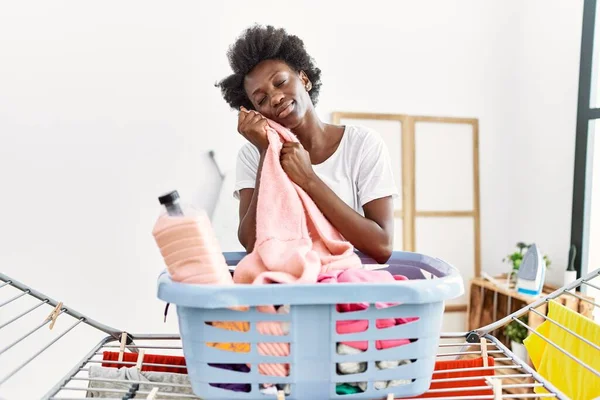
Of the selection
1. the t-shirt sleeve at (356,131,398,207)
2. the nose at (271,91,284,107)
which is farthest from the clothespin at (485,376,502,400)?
the nose at (271,91,284,107)

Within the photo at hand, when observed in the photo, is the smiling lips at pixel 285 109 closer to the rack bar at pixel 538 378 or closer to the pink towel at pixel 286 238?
the pink towel at pixel 286 238

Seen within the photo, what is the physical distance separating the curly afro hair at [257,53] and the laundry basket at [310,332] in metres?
0.49

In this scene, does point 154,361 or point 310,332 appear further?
A: point 154,361

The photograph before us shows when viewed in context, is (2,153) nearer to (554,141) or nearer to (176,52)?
(176,52)

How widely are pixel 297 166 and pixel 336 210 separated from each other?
0.09m

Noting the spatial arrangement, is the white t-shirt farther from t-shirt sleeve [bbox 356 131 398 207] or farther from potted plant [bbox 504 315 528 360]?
potted plant [bbox 504 315 528 360]

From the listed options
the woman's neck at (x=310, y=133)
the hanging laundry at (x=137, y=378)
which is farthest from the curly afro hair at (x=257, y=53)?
the hanging laundry at (x=137, y=378)

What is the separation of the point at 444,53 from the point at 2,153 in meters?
2.08

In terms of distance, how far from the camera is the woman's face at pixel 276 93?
0.88 metres

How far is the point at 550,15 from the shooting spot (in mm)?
2371

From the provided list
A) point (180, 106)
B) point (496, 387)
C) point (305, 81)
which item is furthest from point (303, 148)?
point (180, 106)

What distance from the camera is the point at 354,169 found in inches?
37.3

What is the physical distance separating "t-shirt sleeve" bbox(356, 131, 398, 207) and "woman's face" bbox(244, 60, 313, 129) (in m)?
0.15

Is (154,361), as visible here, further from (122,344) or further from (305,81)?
(305,81)
